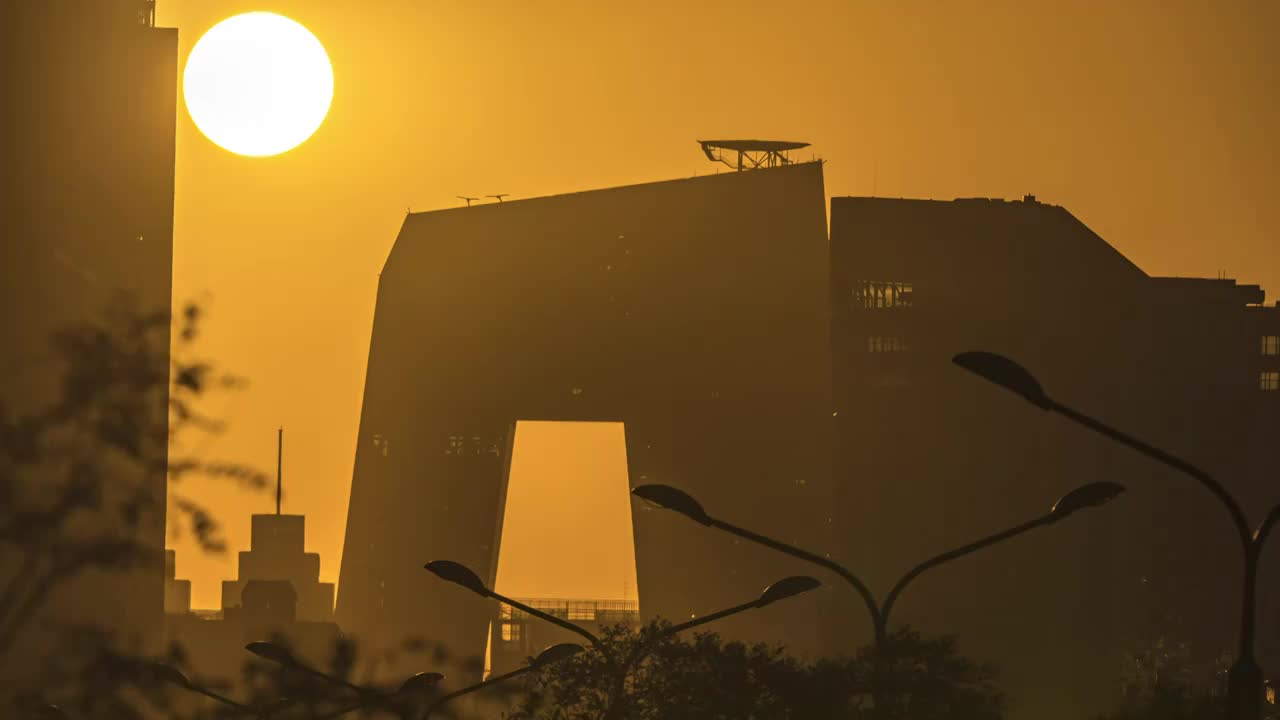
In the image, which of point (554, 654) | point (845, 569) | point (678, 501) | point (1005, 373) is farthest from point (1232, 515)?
point (554, 654)

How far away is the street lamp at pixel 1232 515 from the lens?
72.7ft

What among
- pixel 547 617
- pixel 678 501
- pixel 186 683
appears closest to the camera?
pixel 186 683

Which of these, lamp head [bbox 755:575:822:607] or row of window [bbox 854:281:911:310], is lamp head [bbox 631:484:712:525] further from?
row of window [bbox 854:281:911:310]

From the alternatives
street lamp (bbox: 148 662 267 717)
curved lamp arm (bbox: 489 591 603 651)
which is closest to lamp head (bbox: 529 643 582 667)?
curved lamp arm (bbox: 489 591 603 651)

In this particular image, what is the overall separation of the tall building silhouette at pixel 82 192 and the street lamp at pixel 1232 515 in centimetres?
7837

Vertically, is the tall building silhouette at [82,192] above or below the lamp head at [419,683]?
above

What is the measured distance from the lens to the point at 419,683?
40062mm

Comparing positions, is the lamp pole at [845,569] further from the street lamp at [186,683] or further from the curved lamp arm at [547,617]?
the street lamp at [186,683]

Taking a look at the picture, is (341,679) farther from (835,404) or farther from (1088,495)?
(835,404)

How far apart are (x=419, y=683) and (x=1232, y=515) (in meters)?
19.5

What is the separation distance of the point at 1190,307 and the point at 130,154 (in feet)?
215

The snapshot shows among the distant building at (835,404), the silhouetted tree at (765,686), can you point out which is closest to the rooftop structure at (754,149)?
the distant building at (835,404)

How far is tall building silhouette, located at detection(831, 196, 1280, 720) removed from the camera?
5778 inches

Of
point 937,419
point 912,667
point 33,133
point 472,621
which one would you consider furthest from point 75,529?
point 472,621
